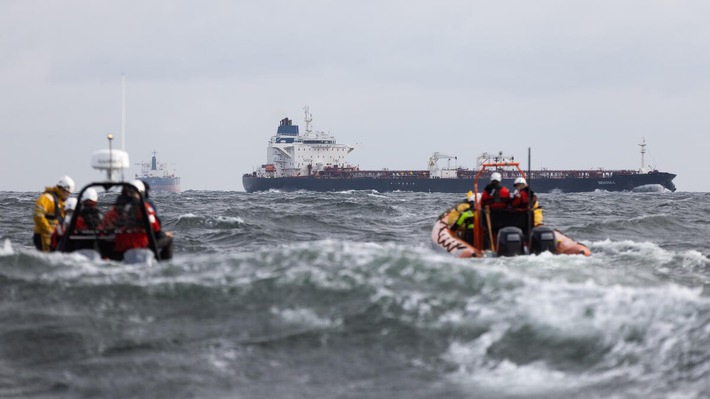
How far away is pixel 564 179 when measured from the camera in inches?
3794

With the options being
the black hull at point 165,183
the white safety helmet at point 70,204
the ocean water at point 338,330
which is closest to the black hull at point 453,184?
the black hull at point 165,183

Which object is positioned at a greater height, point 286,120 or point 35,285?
point 286,120

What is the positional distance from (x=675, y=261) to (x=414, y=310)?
8347 millimetres

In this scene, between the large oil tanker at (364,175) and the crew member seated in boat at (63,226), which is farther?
the large oil tanker at (364,175)

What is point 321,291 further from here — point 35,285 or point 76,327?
point 35,285

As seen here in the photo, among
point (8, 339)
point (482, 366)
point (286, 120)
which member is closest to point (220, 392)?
point (482, 366)

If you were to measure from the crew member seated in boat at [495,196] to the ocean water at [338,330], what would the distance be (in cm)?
392

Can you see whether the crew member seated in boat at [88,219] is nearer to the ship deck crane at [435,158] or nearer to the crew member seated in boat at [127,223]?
the crew member seated in boat at [127,223]

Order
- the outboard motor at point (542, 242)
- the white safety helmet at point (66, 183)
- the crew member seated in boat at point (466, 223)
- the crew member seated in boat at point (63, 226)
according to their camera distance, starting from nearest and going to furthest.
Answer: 1. the crew member seated in boat at point (63, 226)
2. the white safety helmet at point (66, 183)
3. the outboard motor at point (542, 242)
4. the crew member seated in boat at point (466, 223)

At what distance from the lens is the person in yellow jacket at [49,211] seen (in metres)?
12.5

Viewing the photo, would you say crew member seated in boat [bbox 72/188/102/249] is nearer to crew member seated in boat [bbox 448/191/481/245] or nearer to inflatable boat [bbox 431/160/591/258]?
inflatable boat [bbox 431/160/591/258]

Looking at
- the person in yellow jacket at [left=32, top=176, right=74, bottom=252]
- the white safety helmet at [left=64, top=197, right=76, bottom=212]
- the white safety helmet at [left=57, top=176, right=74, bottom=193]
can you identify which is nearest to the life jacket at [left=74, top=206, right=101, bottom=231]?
the white safety helmet at [left=64, top=197, right=76, bottom=212]

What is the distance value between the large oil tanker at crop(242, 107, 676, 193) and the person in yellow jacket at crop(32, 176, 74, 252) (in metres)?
78.2

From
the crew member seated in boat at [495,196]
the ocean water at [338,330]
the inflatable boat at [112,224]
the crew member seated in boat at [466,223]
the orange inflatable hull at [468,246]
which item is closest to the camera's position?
the ocean water at [338,330]
